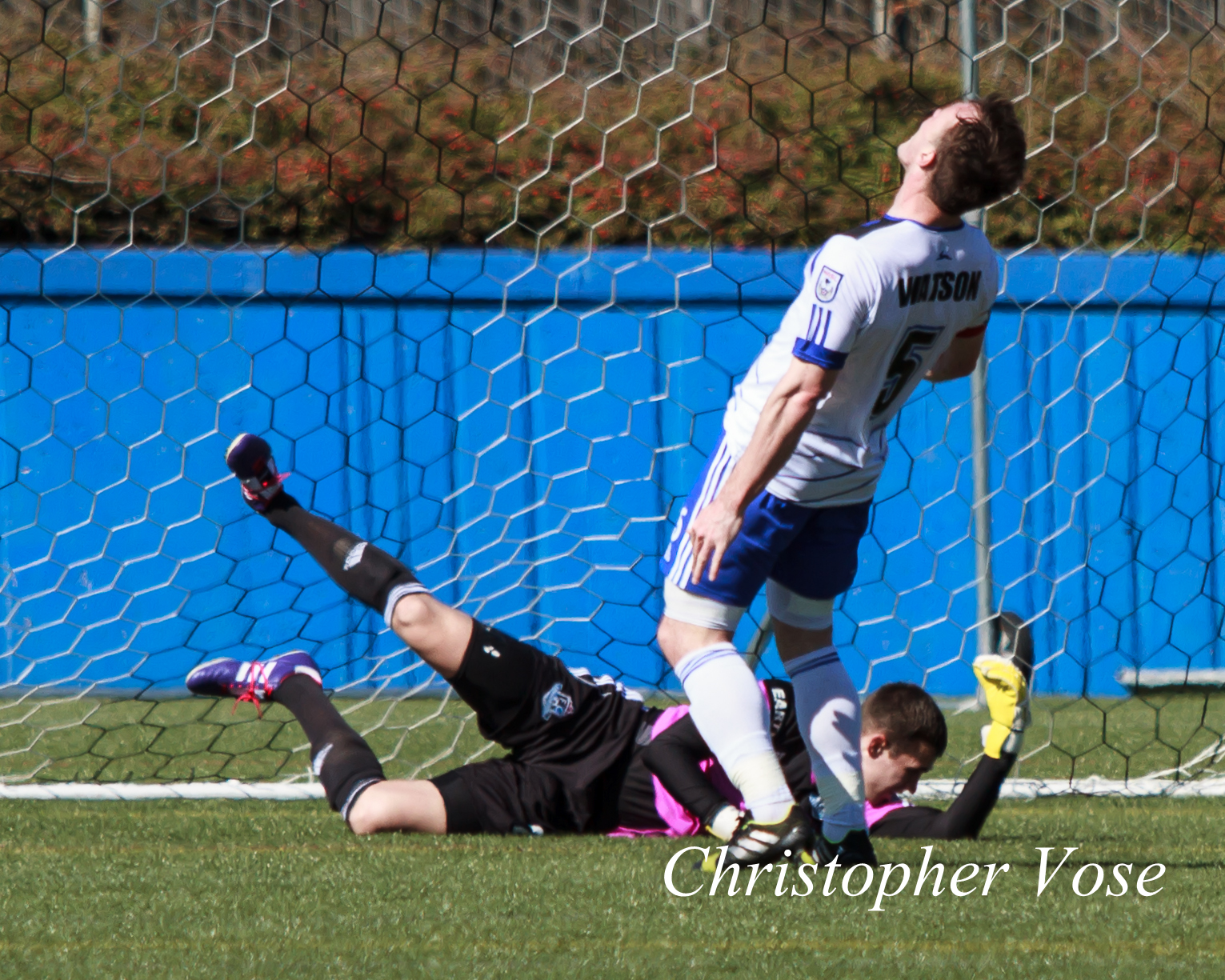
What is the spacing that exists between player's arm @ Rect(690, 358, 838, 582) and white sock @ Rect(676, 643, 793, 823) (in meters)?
0.20

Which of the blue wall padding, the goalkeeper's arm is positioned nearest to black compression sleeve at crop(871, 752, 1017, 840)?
the goalkeeper's arm

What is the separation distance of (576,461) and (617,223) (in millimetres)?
871

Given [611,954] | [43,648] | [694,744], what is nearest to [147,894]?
[611,954]

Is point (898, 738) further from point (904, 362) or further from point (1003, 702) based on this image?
point (904, 362)

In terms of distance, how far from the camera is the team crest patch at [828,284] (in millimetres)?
2311

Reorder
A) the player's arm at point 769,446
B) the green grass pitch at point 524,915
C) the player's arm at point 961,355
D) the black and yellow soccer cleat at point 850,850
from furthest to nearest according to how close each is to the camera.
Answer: the player's arm at point 961,355
the black and yellow soccer cleat at point 850,850
the player's arm at point 769,446
the green grass pitch at point 524,915

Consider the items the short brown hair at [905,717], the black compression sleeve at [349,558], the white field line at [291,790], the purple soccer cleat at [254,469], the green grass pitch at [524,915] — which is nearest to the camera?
the green grass pitch at [524,915]

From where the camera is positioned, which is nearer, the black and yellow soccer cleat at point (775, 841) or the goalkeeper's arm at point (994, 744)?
the black and yellow soccer cleat at point (775, 841)

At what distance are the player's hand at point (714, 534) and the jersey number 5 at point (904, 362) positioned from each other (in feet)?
1.27

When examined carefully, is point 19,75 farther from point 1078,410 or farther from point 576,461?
point 1078,410

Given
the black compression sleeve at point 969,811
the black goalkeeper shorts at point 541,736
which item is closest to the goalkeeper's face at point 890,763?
the black compression sleeve at point 969,811

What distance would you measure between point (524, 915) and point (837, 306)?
1.02 metres

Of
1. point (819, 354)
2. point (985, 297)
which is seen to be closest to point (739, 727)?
point (819, 354)

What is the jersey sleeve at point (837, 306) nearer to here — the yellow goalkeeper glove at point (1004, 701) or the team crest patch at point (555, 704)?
the yellow goalkeeper glove at point (1004, 701)
